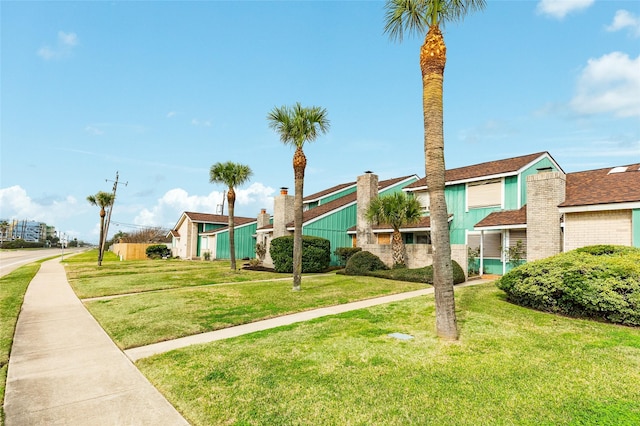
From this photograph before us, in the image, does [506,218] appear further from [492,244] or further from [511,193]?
[511,193]

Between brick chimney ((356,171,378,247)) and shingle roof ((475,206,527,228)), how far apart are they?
759 cm

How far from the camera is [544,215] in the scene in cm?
1552

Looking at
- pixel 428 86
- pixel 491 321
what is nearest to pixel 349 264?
pixel 491 321

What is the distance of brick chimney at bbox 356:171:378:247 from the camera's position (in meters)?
24.1

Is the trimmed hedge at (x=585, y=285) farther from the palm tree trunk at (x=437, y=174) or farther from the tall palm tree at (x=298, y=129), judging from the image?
the tall palm tree at (x=298, y=129)

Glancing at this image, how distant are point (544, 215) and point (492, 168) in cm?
576

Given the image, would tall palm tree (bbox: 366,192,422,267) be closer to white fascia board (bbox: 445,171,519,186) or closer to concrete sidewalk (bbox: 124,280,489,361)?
white fascia board (bbox: 445,171,519,186)

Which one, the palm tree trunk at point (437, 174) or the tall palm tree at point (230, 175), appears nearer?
the palm tree trunk at point (437, 174)

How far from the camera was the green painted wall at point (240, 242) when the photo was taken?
1463 inches

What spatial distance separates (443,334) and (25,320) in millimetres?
10781

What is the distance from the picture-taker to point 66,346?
7.35 metres

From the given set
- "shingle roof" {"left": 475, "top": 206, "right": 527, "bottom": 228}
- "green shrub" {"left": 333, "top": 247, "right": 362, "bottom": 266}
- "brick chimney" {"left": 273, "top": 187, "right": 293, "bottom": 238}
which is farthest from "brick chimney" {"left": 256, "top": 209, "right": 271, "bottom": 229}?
"shingle roof" {"left": 475, "top": 206, "right": 527, "bottom": 228}

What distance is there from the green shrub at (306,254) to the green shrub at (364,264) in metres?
2.65

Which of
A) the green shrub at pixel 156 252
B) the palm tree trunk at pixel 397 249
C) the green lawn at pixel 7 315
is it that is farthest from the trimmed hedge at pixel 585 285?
the green shrub at pixel 156 252
